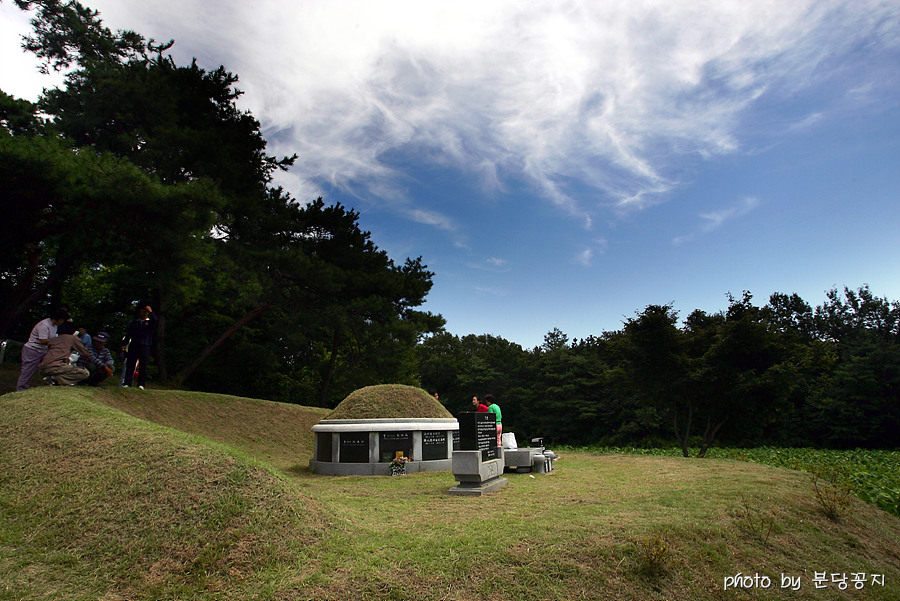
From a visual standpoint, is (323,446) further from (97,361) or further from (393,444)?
(97,361)

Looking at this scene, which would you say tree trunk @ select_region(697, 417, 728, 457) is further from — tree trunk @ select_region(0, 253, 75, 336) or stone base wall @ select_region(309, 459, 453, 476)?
tree trunk @ select_region(0, 253, 75, 336)

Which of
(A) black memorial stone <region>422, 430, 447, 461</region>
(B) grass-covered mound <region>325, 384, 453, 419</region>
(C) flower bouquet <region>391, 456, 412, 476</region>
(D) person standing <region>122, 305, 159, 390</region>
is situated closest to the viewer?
(D) person standing <region>122, 305, 159, 390</region>

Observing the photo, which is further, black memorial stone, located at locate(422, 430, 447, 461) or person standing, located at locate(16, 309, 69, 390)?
black memorial stone, located at locate(422, 430, 447, 461)

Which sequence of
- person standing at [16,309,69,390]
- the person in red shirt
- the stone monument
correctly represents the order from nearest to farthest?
the stone monument < person standing at [16,309,69,390] < the person in red shirt

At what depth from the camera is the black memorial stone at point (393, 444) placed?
43.2 feet

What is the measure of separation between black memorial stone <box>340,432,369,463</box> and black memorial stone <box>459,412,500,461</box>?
13.4 feet

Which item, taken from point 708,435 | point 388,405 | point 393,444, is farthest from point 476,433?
point 708,435

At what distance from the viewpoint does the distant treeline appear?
17703 mm

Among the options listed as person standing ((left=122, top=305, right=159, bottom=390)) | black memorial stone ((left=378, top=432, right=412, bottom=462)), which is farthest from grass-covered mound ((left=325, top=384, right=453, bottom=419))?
person standing ((left=122, top=305, right=159, bottom=390))

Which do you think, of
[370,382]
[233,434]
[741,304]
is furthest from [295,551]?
[370,382]

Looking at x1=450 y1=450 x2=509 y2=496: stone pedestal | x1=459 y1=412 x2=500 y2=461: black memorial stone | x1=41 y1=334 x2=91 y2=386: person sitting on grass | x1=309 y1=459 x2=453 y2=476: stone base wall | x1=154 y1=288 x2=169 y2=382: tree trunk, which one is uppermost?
x1=154 y1=288 x2=169 y2=382: tree trunk

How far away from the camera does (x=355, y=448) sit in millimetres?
13195

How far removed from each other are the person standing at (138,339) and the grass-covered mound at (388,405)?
5.24m

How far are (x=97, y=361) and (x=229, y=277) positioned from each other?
324 inches
